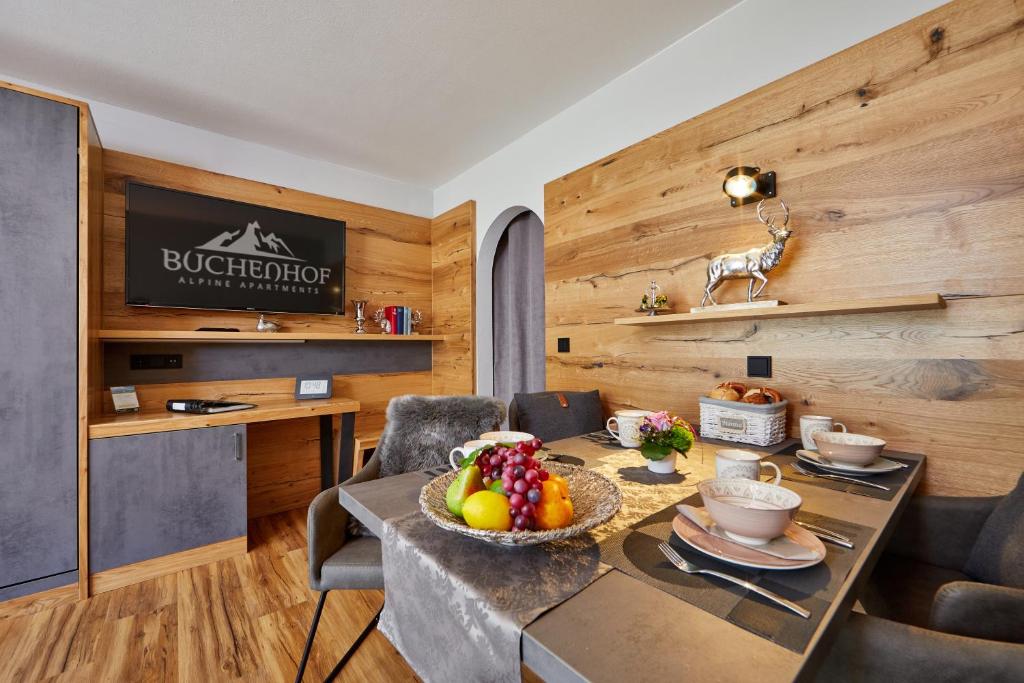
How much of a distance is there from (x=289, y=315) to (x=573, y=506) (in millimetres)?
2896

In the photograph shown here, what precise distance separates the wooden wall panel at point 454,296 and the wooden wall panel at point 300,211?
143mm

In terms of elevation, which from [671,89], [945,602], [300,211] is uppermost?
[671,89]

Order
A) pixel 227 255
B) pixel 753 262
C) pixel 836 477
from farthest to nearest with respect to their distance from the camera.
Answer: pixel 227 255
pixel 753 262
pixel 836 477

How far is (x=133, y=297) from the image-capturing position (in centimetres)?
253

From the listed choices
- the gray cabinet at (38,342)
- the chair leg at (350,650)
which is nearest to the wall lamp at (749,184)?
the chair leg at (350,650)

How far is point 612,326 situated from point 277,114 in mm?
2401

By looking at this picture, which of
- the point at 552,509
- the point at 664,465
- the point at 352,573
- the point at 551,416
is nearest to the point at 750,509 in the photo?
the point at 552,509

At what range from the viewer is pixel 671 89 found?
2.14 metres

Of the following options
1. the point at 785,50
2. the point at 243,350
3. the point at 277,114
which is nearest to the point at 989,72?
the point at 785,50

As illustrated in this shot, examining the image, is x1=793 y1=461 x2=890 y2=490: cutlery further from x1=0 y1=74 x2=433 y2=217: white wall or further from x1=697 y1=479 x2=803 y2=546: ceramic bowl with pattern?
x1=0 y1=74 x2=433 y2=217: white wall

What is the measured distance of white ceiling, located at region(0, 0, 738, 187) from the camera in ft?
6.13

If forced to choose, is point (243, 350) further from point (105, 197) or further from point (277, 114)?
point (277, 114)

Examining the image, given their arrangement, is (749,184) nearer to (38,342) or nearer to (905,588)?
(905,588)

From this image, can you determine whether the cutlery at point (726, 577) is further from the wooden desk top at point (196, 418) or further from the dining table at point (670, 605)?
the wooden desk top at point (196, 418)
